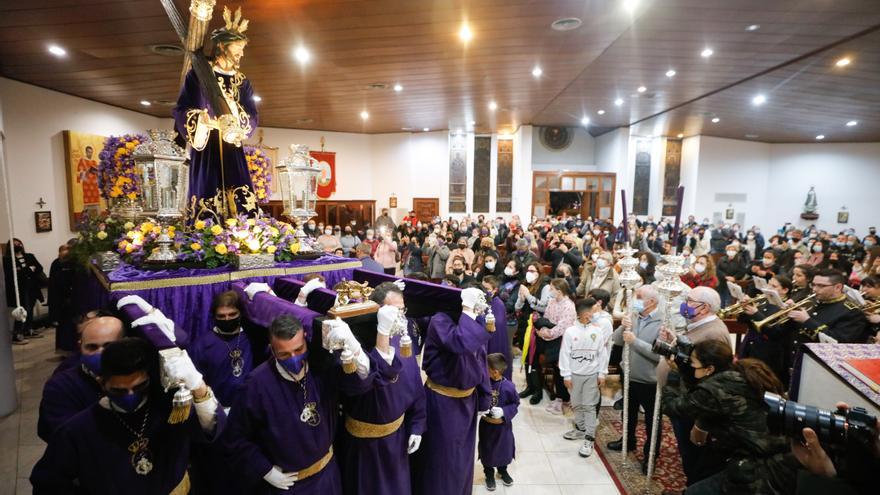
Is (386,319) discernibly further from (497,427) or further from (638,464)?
(638,464)

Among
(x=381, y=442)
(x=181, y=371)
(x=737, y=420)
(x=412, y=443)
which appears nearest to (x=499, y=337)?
(x=412, y=443)

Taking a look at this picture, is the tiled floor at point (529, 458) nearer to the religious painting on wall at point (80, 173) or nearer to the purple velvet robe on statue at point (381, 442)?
the purple velvet robe on statue at point (381, 442)

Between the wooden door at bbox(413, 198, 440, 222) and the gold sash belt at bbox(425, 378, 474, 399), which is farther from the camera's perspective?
the wooden door at bbox(413, 198, 440, 222)

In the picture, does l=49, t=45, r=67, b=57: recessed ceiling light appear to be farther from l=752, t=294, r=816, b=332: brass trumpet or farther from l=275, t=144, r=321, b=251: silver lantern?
l=752, t=294, r=816, b=332: brass trumpet

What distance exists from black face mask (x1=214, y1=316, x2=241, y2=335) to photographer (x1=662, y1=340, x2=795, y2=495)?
11.1 ft

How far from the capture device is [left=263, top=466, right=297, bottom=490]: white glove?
7.77ft

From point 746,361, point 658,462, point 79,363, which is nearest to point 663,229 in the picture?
point 658,462

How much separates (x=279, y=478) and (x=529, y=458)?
296 cm

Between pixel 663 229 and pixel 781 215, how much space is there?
927 cm

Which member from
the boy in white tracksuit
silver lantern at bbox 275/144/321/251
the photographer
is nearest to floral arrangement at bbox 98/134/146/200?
silver lantern at bbox 275/144/321/251

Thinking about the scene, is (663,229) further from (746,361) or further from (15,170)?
(15,170)

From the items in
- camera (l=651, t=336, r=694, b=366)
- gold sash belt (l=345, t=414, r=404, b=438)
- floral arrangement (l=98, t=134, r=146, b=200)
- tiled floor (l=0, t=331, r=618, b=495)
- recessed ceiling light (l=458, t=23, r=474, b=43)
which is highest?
recessed ceiling light (l=458, t=23, r=474, b=43)

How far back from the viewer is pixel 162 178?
3.96m

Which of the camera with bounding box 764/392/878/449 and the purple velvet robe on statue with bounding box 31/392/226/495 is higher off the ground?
the camera with bounding box 764/392/878/449
